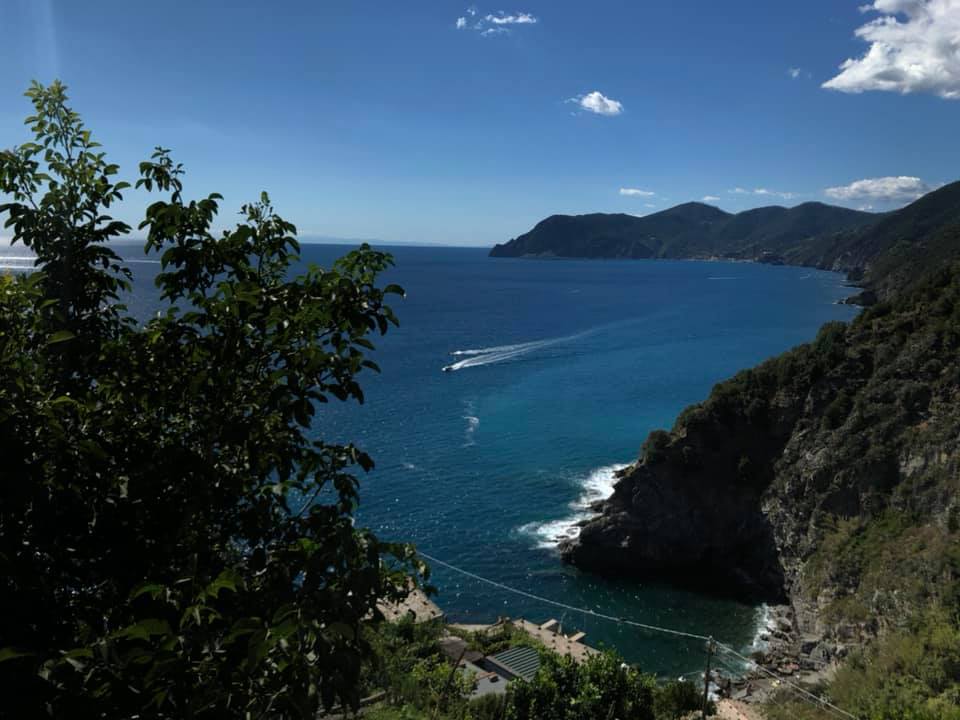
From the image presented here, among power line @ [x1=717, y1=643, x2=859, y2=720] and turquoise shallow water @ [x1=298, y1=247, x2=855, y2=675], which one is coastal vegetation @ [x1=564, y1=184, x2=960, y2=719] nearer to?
power line @ [x1=717, y1=643, x2=859, y2=720]

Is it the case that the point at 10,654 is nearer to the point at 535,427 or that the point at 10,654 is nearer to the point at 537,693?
the point at 537,693

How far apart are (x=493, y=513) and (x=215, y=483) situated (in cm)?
3399

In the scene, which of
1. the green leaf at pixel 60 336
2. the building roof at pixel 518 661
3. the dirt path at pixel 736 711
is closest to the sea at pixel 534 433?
the dirt path at pixel 736 711

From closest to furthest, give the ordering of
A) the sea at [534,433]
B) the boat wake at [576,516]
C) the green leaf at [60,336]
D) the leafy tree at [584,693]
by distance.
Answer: the green leaf at [60,336] → the leafy tree at [584,693] → the sea at [534,433] → the boat wake at [576,516]

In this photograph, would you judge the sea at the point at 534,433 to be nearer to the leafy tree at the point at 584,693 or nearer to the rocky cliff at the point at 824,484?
the rocky cliff at the point at 824,484

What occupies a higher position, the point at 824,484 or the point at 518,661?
the point at 824,484

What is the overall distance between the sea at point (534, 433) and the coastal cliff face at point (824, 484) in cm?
268

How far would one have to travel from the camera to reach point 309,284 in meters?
3.93

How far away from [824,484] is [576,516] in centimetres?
1310

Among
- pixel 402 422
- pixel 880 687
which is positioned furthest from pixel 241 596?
pixel 402 422

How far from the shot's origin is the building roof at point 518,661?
20.3 meters

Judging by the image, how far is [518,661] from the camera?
21000 millimetres

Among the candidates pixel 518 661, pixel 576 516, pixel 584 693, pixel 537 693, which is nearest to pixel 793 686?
pixel 584 693

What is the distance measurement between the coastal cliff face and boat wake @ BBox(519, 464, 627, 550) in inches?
51.5
